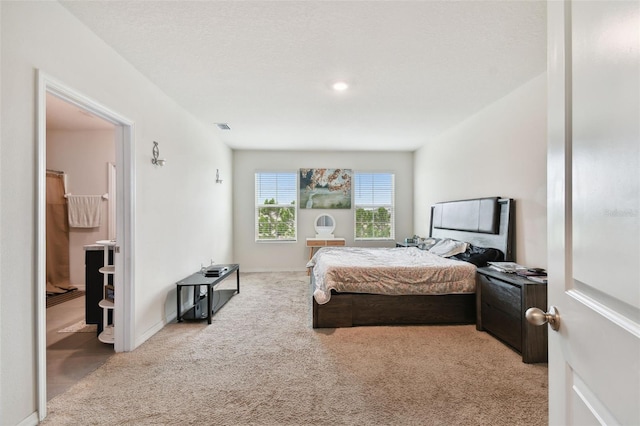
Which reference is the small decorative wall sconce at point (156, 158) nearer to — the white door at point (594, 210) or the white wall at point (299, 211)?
the white wall at point (299, 211)

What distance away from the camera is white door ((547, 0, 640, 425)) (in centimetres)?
53

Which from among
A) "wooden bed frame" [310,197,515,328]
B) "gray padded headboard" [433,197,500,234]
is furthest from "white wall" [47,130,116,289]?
"gray padded headboard" [433,197,500,234]

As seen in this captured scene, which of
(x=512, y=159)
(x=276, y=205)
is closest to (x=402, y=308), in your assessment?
(x=512, y=159)

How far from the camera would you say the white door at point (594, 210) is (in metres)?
0.53

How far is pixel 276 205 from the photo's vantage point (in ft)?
20.5

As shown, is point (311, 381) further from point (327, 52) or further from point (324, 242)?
point (324, 242)

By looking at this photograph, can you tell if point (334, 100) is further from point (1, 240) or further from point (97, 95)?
point (1, 240)

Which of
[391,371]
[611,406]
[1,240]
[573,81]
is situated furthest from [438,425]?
[1,240]

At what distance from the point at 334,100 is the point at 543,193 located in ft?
7.77

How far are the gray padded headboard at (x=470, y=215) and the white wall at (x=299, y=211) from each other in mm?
1812

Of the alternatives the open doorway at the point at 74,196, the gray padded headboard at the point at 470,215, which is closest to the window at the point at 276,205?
the open doorway at the point at 74,196

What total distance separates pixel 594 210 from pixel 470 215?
11.9 ft

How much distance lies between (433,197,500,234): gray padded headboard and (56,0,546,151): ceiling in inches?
48.5

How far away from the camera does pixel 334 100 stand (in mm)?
3516
